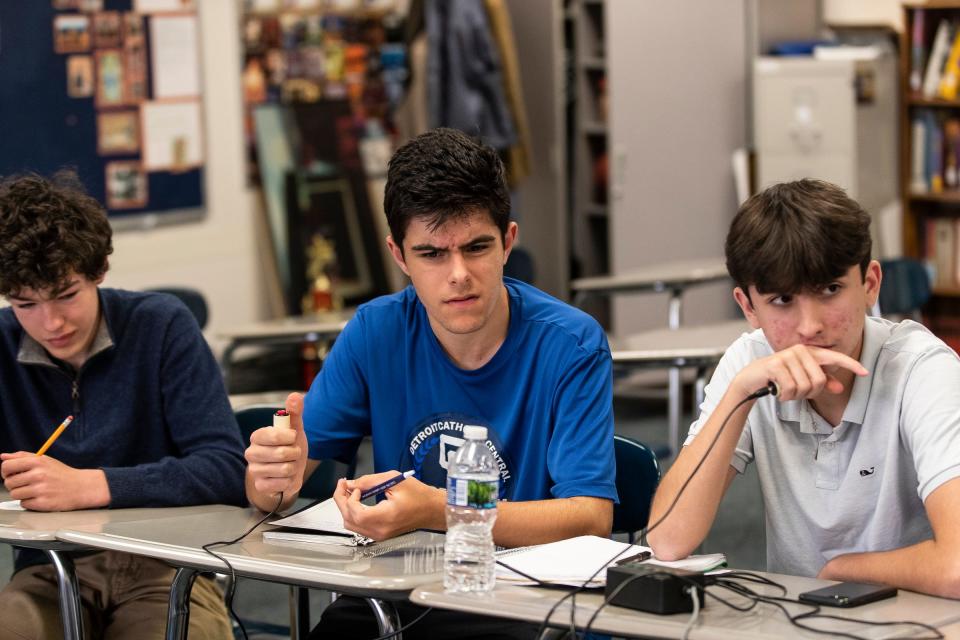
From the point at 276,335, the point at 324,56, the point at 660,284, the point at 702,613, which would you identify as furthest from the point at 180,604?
the point at 324,56

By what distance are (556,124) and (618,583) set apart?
→ 5352 millimetres

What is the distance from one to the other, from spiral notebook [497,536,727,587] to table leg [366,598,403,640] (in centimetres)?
20

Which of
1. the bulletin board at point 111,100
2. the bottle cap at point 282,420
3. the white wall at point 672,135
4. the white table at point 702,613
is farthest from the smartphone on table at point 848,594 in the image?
the white wall at point 672,135

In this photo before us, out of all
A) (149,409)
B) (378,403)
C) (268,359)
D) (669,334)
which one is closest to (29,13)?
(268,359)

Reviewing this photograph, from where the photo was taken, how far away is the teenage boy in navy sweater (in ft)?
8.32

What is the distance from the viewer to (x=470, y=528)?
1.99 metres

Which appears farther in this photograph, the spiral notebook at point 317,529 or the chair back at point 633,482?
the chair back at point 633,482

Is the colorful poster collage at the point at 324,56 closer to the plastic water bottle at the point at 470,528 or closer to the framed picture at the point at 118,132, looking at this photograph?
the framed picture at the point at 118,132

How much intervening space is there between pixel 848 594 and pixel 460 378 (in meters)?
0.82

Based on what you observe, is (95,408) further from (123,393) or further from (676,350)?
Result: (676,350)

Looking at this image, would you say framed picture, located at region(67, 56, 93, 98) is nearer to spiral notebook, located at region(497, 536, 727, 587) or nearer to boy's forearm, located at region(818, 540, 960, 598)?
spiral notebook, located at region(497, 536, 727, 587)

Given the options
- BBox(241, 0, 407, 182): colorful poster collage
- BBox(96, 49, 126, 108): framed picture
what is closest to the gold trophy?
BBox(241, 0, 407, 182): colorful poster collage

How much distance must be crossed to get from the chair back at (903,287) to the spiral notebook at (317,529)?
294 centimetres

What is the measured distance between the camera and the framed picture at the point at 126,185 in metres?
5.61
